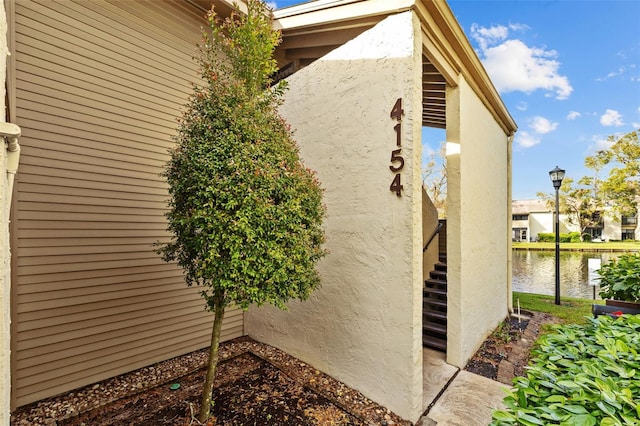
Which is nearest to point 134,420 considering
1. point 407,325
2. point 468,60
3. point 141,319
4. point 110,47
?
point 141,319

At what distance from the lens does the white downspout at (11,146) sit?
121cm

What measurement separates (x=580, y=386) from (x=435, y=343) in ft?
11.5

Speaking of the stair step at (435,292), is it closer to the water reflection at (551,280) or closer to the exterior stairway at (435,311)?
the exterior stairway at (435,311)

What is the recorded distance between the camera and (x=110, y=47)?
3557 millimetres

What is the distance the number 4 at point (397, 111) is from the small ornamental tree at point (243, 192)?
1126 millimetres

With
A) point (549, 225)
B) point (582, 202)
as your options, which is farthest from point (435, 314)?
point (549, 225)

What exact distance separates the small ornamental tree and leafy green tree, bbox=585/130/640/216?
25602 millimetres

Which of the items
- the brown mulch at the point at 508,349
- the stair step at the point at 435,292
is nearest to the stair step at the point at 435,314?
the stair step at the point at 435,292

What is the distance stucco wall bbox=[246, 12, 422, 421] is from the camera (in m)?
2.87

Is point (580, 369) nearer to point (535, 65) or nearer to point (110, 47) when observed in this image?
point (110, 47)

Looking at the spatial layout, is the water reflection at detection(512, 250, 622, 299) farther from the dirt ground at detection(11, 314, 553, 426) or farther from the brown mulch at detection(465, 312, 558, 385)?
the dirt ground at detection(11, 314, 553, 426)

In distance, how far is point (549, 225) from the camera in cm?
3222

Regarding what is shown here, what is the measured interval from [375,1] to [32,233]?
4691 mm

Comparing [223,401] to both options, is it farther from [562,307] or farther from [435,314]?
[562,307]
